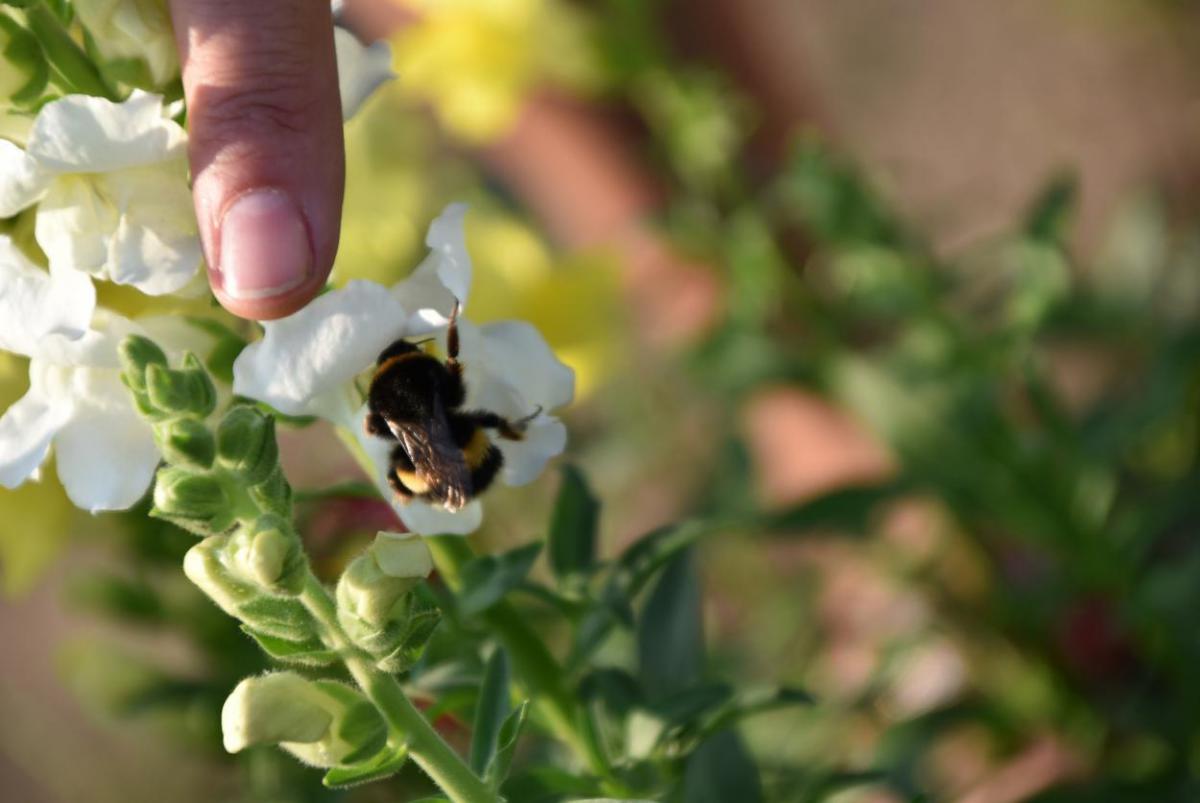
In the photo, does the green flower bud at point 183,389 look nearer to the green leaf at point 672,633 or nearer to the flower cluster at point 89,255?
the flower cluster at point 89,255

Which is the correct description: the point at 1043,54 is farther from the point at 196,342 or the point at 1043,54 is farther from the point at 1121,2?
the point at 196,342

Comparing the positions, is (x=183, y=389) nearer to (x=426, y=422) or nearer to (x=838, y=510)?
(x=426, y=422)

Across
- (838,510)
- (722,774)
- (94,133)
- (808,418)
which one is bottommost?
(808,418)

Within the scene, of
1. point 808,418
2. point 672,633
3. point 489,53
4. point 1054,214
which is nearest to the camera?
point 672,633

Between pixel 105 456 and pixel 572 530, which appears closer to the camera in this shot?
pixel 105 456

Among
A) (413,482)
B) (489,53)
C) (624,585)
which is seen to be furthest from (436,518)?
(489,53)

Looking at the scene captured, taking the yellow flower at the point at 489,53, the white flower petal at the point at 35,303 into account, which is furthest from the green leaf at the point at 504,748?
the yellow flower at the point at 489,53
